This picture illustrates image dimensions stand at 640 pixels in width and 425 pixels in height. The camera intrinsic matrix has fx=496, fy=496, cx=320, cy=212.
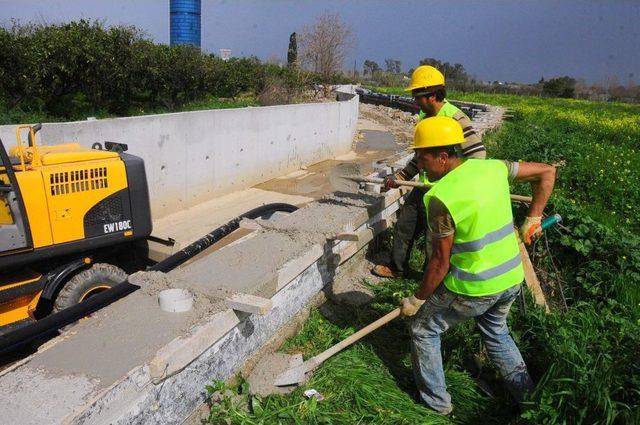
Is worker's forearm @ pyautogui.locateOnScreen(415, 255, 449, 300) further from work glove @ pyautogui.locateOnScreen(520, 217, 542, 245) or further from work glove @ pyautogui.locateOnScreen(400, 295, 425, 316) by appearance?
work glove @ pyautogui.locateOnScreen(520, 217, 542, 245)

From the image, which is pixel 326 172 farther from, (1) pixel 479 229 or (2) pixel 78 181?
(1) pixel 479 229

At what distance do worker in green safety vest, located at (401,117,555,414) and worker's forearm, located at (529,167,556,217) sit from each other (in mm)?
675

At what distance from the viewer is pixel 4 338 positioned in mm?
3518

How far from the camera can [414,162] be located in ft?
16.6

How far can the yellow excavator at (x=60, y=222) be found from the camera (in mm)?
3875

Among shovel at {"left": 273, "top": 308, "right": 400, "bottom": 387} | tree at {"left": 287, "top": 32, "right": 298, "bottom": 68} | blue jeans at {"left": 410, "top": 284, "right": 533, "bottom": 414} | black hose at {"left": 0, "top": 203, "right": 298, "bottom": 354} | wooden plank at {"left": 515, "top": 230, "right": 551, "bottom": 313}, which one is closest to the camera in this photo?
blue jeans at {"left": 410, "top": 284, "right": 533, "bottom": 414}

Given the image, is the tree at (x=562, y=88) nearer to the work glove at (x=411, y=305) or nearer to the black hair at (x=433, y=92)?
the black hair at (x=433, y=92)

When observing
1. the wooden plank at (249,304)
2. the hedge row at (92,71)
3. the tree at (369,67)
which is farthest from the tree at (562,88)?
the wooden plank at (249,304)

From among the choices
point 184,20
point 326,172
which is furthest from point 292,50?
point 326,172

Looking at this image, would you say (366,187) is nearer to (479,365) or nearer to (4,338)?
(479,365)

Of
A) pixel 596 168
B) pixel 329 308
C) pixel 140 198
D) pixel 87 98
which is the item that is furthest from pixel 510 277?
pixel 87 98

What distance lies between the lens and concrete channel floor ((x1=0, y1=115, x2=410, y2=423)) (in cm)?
229

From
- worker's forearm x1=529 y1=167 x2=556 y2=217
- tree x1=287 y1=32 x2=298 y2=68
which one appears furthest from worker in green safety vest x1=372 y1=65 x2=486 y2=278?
tree x1=287 y1=32 x2=298 y2=68

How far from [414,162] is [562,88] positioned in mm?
47899
